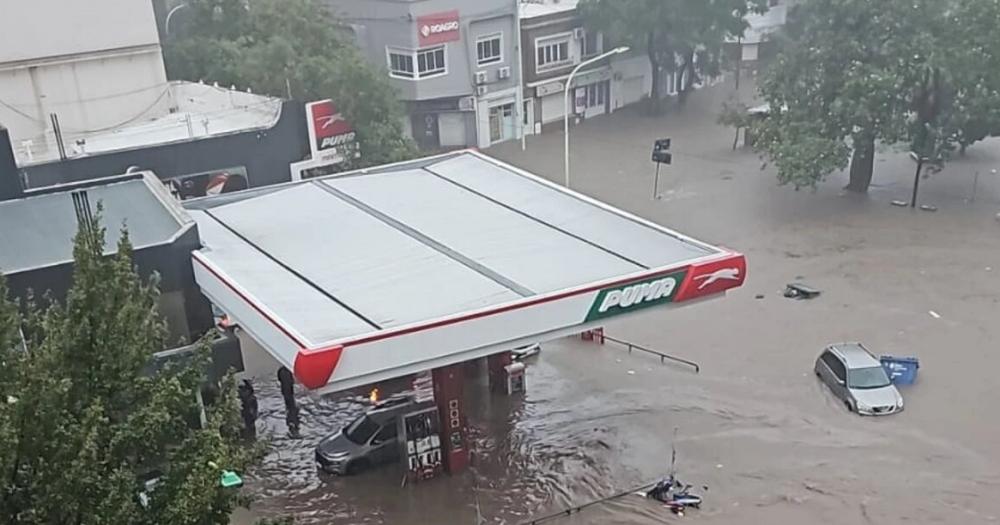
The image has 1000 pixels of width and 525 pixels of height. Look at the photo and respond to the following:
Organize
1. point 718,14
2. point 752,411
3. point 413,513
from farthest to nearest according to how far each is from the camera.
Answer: point 718,14
point 752,411
point 413,513

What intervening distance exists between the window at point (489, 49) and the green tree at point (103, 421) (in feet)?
110

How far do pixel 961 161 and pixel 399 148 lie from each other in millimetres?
21259

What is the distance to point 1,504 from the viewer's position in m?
7.54

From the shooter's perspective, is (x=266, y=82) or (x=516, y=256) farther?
(x=266, y=82)

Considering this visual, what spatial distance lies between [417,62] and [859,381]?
82.7 ft

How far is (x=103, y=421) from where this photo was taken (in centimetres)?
769

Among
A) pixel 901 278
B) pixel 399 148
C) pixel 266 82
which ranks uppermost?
pixel 266 82

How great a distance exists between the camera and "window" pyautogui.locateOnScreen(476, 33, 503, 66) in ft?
135

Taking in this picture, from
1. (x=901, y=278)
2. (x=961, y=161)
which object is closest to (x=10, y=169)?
(x=901, y=278)

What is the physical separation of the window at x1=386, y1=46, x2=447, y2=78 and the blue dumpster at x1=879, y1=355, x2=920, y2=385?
81.5 feet

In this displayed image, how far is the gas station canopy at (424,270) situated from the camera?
1454 centimetres

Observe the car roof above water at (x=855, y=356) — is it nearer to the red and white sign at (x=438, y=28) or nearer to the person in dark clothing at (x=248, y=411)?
the person in dark clothing at (x=248, y=411)

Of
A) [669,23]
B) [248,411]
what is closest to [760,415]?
[248,411]

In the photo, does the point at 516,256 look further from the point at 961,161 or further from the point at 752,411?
the point at 961,161
